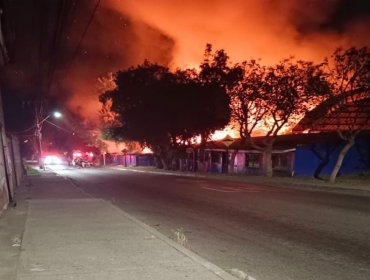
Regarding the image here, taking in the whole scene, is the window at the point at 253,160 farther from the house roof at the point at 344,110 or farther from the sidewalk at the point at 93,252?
the sidewalk at the point at 93,252

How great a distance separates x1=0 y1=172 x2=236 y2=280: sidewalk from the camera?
6.24 meters

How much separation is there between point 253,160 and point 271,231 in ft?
101

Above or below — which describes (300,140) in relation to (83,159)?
above

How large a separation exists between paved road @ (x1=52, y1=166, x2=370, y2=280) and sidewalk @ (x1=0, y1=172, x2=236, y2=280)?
0.80 meters

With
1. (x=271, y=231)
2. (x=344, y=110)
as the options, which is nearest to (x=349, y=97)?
(x=344, y=110)

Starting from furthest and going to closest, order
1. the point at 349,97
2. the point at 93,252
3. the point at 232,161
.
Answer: the point at 232,161, the point at 349,97, the point at 93,252

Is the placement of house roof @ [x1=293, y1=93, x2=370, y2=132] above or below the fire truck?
above

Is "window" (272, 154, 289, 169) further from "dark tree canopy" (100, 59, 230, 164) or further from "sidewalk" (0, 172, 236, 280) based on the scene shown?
"sidewalk" (0, 172, 236, 280)

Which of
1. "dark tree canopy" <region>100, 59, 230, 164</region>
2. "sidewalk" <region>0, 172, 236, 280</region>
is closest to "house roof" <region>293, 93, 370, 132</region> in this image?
"dark tree canopy" <region>100, 59, 230, 164</region>

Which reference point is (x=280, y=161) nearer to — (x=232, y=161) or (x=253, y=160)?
(x=253, y=160)

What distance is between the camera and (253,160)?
135ft

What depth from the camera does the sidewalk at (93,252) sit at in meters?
6.24

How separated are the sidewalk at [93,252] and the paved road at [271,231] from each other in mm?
805

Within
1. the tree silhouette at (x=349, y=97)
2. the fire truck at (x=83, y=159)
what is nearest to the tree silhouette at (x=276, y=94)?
the tree silhouette at (x=349, y=97)
